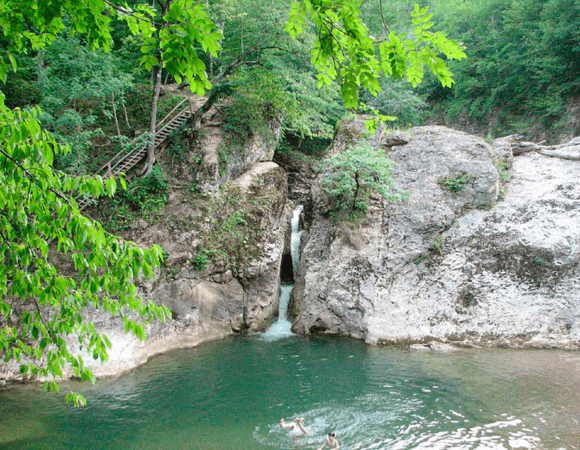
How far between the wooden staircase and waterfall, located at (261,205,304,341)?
678 cm

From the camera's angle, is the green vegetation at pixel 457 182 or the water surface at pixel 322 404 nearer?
the water surface at pixel 322 404

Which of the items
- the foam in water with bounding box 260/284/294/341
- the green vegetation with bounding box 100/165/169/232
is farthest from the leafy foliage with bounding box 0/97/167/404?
the green vegetation with bounding box 100/165/169/232

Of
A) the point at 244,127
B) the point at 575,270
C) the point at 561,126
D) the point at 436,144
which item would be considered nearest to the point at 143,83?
the point at 244,127

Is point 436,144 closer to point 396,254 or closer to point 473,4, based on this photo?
point 396,254

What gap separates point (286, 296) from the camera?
54.4 ft

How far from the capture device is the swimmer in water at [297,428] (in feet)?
24.1

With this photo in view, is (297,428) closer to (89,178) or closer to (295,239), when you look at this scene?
(89,178)

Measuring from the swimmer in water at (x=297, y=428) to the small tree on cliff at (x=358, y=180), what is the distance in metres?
8.89

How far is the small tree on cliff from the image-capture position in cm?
1438

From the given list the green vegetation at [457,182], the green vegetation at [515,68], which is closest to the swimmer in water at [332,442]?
the green vegetation at [457,182]

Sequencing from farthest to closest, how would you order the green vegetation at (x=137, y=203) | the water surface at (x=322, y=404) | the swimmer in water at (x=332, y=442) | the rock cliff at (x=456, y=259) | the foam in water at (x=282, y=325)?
the green vegetation at (x=137, y=203) < the foam in water at (x=282, y=325) < the rock cliff at (x=456, y=259) < the water surface at (x=322, y=404) < the swimmer in water at (x=332, y=442)

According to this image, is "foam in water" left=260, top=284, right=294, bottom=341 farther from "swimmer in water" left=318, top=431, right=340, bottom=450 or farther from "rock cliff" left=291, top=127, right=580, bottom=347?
"swimmer in water" left=318, top=431, right=340, bottom=450

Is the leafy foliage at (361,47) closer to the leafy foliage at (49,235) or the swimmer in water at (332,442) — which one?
the leafy foliage at (49,235)

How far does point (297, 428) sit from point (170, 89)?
60.5 feet
